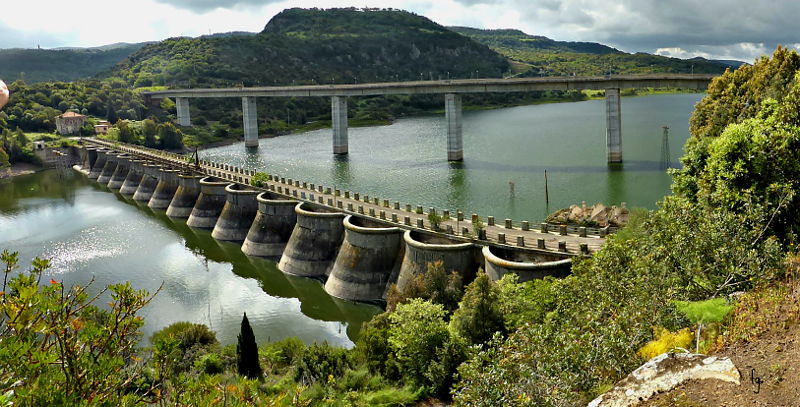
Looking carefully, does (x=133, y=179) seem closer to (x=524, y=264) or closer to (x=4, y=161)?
(x=4, y=161)

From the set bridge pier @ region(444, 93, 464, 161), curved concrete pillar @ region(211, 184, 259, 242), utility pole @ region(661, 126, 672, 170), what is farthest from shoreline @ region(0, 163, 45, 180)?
utility pole @ region(661, 126, 672, 170)

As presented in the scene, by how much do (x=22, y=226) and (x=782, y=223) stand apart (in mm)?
88123

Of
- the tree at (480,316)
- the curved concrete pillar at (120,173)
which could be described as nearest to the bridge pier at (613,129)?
the tree at (480,316)

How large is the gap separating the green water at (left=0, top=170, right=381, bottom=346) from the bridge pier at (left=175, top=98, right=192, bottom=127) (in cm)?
8979

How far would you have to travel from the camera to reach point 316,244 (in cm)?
5522

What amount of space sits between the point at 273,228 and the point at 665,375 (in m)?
50.1

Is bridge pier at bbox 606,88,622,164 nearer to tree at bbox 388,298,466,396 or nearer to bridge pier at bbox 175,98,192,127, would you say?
tree at bbox 388,298,466,396

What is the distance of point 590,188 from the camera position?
81125mm

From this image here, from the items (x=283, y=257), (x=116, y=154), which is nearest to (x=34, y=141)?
(x=116, y=154)

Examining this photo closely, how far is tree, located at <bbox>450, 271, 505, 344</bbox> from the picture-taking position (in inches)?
1240

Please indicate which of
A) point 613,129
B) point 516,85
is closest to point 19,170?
point 516,85

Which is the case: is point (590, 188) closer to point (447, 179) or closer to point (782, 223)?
point (447, 179)

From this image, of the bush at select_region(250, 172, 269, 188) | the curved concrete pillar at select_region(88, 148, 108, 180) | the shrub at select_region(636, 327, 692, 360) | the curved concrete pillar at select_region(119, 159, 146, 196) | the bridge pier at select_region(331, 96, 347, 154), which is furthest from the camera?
the bridge pier at select_region(331, 96, 347, 154)

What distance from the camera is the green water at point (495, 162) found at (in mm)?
77875
